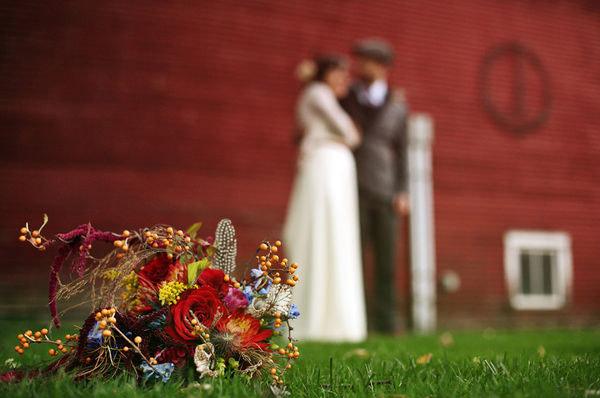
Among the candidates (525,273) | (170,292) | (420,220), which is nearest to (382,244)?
(420,220)

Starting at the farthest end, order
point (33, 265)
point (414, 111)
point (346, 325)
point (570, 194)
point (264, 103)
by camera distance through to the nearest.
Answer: point (570, 194) → point (414, 111) → point (264, 103) → point (33, 265) → point (346, 325)

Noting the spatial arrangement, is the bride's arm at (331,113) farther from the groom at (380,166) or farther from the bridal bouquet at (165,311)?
the bridal bouquet at (165,311)

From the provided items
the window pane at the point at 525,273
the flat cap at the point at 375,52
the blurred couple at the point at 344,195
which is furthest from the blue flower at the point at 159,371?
the window pane at the point at 525,273

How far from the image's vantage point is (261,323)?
7.63 feet

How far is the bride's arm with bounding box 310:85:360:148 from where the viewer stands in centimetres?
561

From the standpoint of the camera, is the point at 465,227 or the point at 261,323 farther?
the point at 465,227

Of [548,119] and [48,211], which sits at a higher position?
[548,119]

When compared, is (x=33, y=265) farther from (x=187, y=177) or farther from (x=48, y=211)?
(x=187, y=177)

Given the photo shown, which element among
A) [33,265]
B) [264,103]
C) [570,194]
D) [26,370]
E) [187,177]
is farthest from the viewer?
[570,194]

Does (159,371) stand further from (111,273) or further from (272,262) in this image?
(272,262)

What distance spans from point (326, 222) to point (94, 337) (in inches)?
138

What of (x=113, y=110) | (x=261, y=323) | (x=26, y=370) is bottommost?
(x=26, y=370)

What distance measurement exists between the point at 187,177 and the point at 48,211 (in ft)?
5.14

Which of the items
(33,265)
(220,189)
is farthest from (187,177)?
(33,265)
